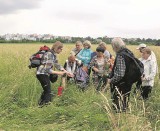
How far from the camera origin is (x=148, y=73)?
7.47m

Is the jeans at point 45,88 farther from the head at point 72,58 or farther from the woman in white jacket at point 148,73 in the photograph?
the woman in white jacket at point 148,73

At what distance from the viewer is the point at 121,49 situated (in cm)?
582

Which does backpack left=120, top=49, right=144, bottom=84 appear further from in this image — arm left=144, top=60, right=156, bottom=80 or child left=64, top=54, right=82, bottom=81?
child left=64, top=54, right=82, bottom=81

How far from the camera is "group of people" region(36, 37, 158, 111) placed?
5.81 metres

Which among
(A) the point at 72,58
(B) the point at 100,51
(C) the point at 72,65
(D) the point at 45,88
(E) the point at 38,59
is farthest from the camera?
(C) the point at 72,65

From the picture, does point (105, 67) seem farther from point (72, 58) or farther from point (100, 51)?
point (72, 58)

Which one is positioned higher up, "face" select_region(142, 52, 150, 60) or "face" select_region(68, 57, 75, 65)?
"face" select_region(142, 52, 150, 60)

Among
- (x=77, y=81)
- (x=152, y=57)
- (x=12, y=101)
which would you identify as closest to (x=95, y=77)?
(x=77, y=81)

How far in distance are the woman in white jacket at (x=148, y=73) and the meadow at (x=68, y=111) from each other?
0.22 meters

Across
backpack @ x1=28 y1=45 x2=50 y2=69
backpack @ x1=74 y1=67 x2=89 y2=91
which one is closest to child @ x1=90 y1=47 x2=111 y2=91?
backpack @ x1=74 y1=67 x2=89 y2=91

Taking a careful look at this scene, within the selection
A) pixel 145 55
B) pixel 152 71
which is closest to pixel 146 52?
pixel 145 55

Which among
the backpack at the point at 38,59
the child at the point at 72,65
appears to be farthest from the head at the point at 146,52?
the backpack at the point at 38,59

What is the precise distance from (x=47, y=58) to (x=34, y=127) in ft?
5.92

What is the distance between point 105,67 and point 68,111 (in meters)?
2.35
